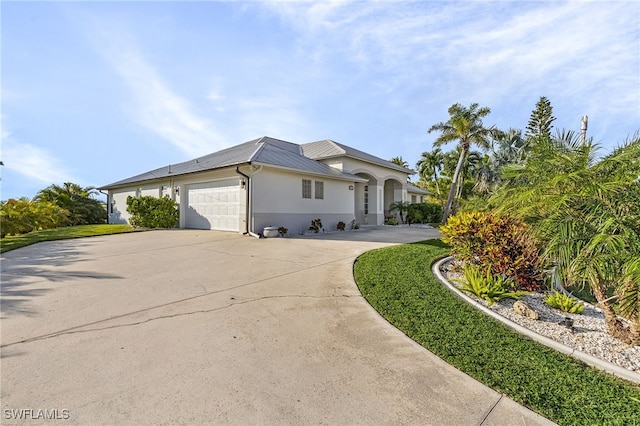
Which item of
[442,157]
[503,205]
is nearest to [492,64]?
[503,205]

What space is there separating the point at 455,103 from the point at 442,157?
1562 centimetres

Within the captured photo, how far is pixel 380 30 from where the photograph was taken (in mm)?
9344

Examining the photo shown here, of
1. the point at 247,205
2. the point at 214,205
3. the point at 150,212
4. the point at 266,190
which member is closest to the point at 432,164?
the point at 266,190

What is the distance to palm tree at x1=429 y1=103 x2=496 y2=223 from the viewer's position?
2192cm

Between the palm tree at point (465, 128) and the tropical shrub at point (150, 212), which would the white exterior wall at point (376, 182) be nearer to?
the palm tree at point (465, 128)

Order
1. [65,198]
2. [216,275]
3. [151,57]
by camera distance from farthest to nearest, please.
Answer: [65,198] < [151,57] < [216,275]

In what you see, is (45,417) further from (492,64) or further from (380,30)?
(492,64)

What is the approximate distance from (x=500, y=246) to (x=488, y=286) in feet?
3.18

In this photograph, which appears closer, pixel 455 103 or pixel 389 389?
pixel 389 389

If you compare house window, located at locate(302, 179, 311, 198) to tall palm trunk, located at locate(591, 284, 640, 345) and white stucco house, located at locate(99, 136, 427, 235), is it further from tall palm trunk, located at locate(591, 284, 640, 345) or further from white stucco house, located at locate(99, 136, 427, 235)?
tall palm trunk, located at locate(591, 284, 640, 345)

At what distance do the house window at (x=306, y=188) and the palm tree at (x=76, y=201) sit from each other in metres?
19.5

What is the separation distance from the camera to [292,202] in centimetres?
1444

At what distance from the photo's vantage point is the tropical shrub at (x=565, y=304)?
5.15m

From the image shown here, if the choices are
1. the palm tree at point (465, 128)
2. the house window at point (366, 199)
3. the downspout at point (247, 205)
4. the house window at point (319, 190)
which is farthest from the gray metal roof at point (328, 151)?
the downspout at point (247, 205)
